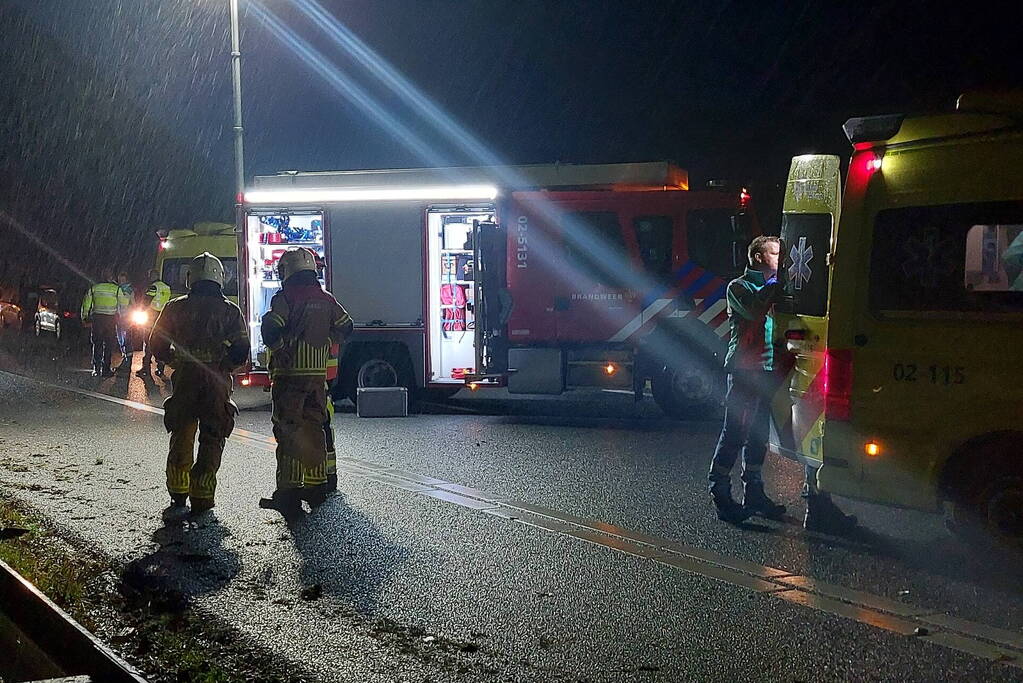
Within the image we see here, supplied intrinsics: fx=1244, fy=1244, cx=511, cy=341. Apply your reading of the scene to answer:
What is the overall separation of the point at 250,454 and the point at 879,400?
616cm

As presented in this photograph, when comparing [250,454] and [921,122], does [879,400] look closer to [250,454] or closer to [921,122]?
[921,122]

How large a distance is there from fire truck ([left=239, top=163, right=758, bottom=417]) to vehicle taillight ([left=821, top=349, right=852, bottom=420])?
6.22m

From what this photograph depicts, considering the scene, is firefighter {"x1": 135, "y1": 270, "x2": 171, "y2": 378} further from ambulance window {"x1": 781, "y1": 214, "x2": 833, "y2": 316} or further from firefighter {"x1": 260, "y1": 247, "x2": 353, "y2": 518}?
ambulance window {"x1": 781, "y1": 214, "x2": 833, "y2": 316}

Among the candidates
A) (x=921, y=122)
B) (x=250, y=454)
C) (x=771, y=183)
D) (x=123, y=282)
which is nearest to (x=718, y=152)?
(x=771, y=183)

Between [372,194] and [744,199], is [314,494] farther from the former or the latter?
[744,199]

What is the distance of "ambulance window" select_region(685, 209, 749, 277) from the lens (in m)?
13.6

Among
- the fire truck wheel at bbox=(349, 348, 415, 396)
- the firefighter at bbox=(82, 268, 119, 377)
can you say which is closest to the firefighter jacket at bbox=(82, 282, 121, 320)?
the firefighter at bbox=(82, 268, 119, 377)

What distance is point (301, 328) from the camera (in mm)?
8305

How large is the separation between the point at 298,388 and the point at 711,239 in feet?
21.5

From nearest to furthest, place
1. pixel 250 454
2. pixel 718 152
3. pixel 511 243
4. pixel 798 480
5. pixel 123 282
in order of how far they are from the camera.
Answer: pixel 798 480 < pixel 250 454 < pixel 511 243 < pixel 123 282 < pixel 718 152

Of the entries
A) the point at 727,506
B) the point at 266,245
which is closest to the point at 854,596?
the point at 727,506

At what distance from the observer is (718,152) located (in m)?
27.2

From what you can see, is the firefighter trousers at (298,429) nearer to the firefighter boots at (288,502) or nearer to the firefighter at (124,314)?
the firefighter boots at (288,502)

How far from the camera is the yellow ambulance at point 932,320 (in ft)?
21.2
